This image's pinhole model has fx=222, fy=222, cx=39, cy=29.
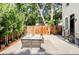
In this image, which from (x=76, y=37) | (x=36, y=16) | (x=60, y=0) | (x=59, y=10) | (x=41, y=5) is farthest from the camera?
(x=59, y=10)

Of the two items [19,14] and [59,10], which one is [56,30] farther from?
[19,14]

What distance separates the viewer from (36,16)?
13070 millimetres

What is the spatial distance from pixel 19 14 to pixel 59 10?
474 centimetres

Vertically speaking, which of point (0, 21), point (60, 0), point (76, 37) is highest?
point (60, 0)

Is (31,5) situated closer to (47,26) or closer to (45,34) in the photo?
(45,34)

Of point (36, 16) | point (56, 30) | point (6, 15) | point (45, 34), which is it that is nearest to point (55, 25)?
point (56, 30)

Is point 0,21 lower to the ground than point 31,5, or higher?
lower

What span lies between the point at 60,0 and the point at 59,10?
8.38 metres

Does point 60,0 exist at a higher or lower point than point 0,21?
higher

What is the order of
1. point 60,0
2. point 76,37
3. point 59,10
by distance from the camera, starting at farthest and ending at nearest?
1. point 59,10
2. point 76,37
3. point 60,0

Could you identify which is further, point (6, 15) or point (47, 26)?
point (47, 26)

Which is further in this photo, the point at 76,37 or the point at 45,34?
the point at 45,34

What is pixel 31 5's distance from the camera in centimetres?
1282

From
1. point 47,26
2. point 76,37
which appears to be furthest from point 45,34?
point 76,37
